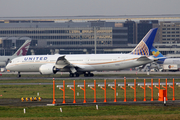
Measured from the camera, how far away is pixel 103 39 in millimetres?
173375

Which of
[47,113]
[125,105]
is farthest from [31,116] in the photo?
[125,105]

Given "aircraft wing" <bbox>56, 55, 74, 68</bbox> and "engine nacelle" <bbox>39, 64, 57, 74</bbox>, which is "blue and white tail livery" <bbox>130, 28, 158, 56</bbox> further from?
"engine nacelle" <bbox>39, 64, 57, 74</bbox>

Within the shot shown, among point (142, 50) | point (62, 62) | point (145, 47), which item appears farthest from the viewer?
point (62, 62)

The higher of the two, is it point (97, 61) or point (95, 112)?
point (97, 61)

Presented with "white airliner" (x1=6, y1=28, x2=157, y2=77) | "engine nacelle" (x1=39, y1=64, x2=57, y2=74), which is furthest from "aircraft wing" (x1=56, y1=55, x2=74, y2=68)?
"engine nacelle" (x1=39, y1=64, x2=57, y2=74)

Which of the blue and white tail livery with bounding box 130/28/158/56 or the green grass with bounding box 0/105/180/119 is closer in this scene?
the green grass with bounding box 0/105/180/119

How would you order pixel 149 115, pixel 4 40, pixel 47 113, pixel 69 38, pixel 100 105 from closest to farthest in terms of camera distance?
pixel 149 115
pixel 47 113
pixel 100 105
pixel 4 40
pixel 69 38

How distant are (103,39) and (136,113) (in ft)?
499

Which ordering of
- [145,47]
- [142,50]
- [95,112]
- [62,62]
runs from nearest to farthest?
[95,112] → [142,50] → [145,47] → [62,62]

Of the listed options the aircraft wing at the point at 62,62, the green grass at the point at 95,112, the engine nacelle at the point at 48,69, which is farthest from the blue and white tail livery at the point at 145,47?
the green grass at the point at 95,112

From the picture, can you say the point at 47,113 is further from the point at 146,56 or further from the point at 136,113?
the point at 146,56

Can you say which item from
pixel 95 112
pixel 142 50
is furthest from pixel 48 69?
pixel 95 112

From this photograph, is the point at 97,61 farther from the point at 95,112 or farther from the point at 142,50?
the point at 95,112

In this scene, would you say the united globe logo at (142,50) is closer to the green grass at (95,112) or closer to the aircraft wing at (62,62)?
the aircraft wing at (62,62)
